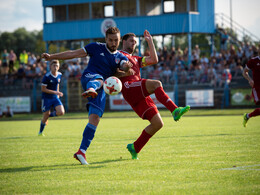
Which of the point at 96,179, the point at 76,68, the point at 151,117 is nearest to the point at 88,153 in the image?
the point at 151,117

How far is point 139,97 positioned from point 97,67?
3.01ft

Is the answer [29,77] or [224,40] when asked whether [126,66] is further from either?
[224,40]

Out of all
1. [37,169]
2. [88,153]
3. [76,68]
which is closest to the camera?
[37,169]

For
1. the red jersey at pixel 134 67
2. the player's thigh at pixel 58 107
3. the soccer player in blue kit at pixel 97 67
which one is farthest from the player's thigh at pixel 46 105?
the soccer player in blue kit at pixel 97 67

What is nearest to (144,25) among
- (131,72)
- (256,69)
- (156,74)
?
(156,74)

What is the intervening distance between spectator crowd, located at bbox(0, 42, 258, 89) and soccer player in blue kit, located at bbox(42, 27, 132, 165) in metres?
20.3

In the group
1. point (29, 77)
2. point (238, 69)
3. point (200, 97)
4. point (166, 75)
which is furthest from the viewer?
point (29, 77)

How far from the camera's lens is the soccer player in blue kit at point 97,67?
682 cm

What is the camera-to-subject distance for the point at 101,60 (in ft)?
23.1

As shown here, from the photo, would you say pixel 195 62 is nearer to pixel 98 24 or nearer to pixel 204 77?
pixel 204 77

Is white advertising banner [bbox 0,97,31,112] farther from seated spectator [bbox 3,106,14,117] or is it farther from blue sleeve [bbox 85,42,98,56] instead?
blue sleeve [bbox 85,42,98,56]

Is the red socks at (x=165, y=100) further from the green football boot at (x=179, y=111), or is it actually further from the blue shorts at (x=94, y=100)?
the blue shorts at (x=94, y=100)

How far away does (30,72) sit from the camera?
1241 inches

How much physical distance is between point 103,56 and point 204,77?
68.8 ft
